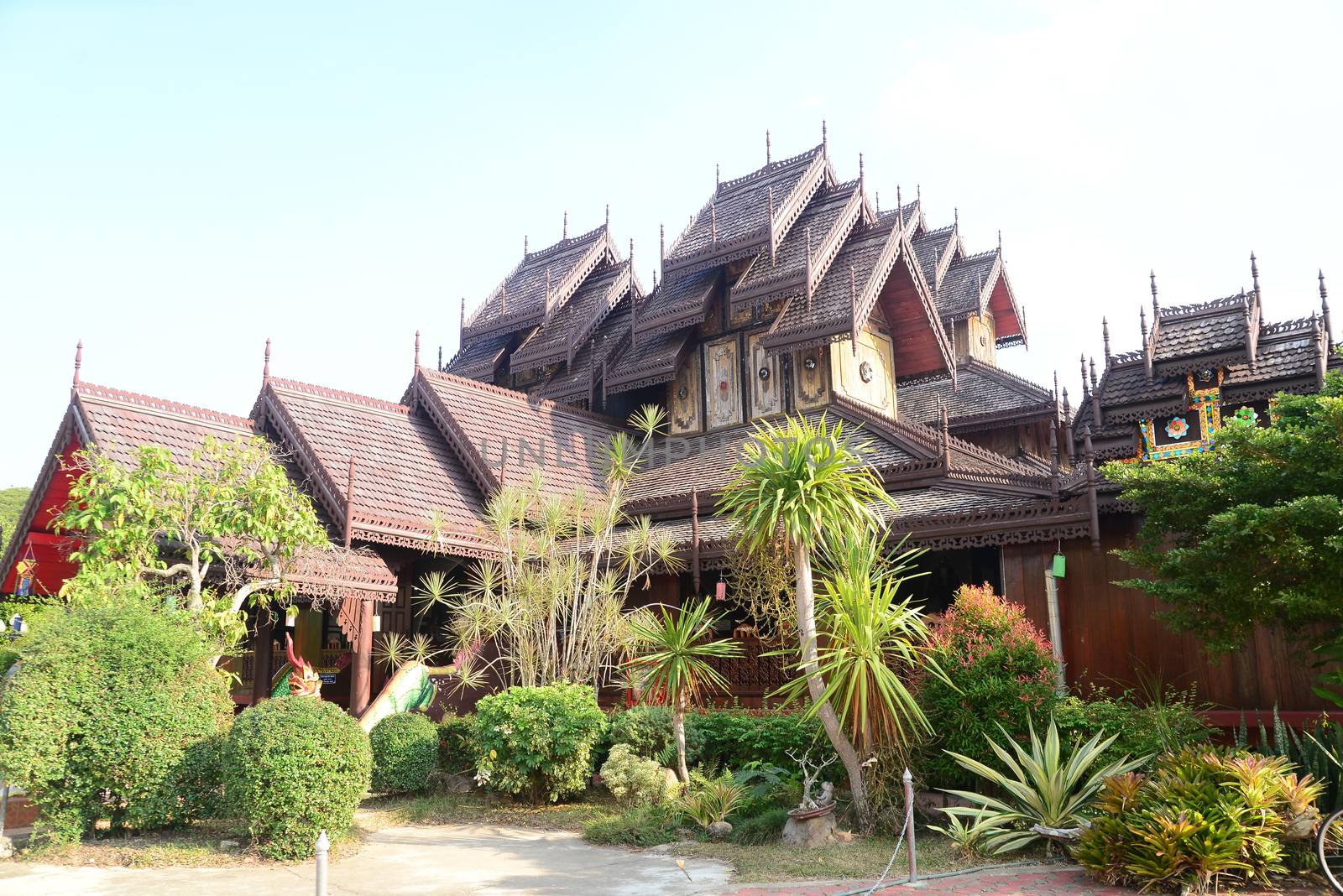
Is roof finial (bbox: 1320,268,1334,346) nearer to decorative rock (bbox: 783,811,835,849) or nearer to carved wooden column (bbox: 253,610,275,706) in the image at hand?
decorative rock (bbox: 783,811,835,849)

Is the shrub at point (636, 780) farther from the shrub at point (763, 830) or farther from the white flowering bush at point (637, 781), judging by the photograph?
the shrub at point (763, 830)

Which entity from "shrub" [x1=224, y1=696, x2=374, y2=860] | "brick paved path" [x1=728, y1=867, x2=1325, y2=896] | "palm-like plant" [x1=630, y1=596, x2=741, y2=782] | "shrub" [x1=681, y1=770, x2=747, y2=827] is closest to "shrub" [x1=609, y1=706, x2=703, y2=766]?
"palm-like plant" [x1=630, y1=596, x2=741, y2=782]

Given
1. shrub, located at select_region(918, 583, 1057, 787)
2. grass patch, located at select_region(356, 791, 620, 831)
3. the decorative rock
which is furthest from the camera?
grass patch, located at select_region(356, 791, 620, 831)

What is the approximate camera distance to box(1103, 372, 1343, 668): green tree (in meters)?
8.27

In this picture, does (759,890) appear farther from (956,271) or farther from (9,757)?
(956,271)

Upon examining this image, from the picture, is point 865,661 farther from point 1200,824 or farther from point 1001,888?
point 1200,824

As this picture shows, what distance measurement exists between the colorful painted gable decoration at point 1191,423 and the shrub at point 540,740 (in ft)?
27.5

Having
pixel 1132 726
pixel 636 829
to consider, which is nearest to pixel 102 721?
pixel 636 829

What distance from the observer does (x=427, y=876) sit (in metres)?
8.72

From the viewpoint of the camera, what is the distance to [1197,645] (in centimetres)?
1155

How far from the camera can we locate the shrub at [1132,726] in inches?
362

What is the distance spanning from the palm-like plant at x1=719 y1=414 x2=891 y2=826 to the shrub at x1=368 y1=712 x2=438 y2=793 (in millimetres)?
5048

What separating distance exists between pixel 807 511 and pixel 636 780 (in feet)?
12.1

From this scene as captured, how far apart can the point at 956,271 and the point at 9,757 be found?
2762 centimetres
